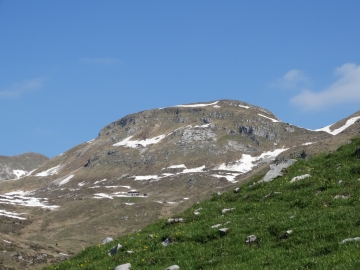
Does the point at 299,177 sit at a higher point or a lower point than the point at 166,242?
higher

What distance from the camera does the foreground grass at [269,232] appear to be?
54.6ft

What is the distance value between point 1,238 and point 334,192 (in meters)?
97.6

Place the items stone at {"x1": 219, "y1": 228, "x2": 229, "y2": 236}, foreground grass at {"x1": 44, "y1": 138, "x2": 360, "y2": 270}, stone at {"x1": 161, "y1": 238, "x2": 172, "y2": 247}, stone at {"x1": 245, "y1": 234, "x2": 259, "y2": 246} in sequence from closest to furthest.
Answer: foreground grass at {"x1": 44, "y1": 138, "x2": 360, "y2": 270} < stone at {"x1": 245, "y1": 234, "x2": 259, "y2": 246} < stone at {"x1": 219, "y1": 228, "x2": 229, "y2": 236} < stone at {"x1": 161, "y1": 238, "x2": 172, "y2": 247}

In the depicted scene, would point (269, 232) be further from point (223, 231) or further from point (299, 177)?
point (299, 177)

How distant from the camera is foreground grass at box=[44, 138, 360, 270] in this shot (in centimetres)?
1666

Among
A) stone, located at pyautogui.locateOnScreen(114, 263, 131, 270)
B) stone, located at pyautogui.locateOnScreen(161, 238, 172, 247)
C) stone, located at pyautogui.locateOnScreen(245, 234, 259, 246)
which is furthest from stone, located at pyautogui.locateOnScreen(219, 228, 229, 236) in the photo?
stone, located at pyautogui.locateOnScreen(114, 263, 131, 270)

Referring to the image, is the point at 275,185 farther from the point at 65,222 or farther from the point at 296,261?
the point at 65,222

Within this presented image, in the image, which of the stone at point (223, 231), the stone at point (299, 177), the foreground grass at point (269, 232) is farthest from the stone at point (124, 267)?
the stone at point (299, 177)

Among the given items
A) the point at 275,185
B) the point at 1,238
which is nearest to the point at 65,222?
the point at 1,238

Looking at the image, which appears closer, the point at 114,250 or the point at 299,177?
the point at 114,250

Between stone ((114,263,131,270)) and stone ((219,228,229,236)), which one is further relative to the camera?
stone ((219,228,229,236))

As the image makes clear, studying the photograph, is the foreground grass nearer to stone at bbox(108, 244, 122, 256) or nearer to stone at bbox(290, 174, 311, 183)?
stone at bbox(108, 244, 122, 256)

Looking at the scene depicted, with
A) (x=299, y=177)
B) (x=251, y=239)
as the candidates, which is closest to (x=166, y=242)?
(x=251, y=239)

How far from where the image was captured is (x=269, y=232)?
19516 mm
